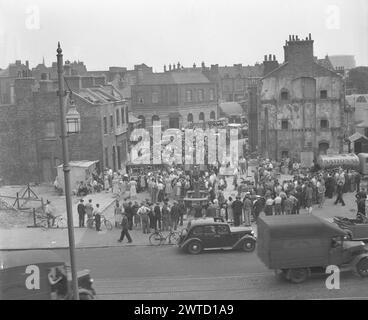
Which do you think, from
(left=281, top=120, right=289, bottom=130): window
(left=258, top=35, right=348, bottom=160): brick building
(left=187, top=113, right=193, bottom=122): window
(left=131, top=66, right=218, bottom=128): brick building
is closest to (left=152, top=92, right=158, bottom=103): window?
(left=131, top=66, right=218, bottom=128): brick building

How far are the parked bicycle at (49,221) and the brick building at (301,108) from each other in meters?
19.7

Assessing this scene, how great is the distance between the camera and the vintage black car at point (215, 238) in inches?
789

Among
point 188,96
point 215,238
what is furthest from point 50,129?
point 188,96

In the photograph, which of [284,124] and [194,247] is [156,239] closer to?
[194,247]

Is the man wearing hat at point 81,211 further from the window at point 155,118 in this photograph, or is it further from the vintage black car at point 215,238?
the window at point 155,118

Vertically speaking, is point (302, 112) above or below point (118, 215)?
above

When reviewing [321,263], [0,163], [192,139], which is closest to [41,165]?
[0,163]

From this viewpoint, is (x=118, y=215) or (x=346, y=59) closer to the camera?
(x=118, y=215)

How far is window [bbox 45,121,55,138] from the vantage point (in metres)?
36.2

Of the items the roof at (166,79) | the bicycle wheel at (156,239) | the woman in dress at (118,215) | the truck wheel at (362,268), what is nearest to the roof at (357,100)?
the roof at (166,79)

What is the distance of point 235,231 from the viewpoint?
20156 mm

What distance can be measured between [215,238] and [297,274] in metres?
4.46

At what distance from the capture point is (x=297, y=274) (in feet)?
53.0

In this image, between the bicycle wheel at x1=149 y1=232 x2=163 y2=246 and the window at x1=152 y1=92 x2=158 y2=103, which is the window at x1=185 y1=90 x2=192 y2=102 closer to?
the window at x1=152 y1=92 x2=158 y2=103
